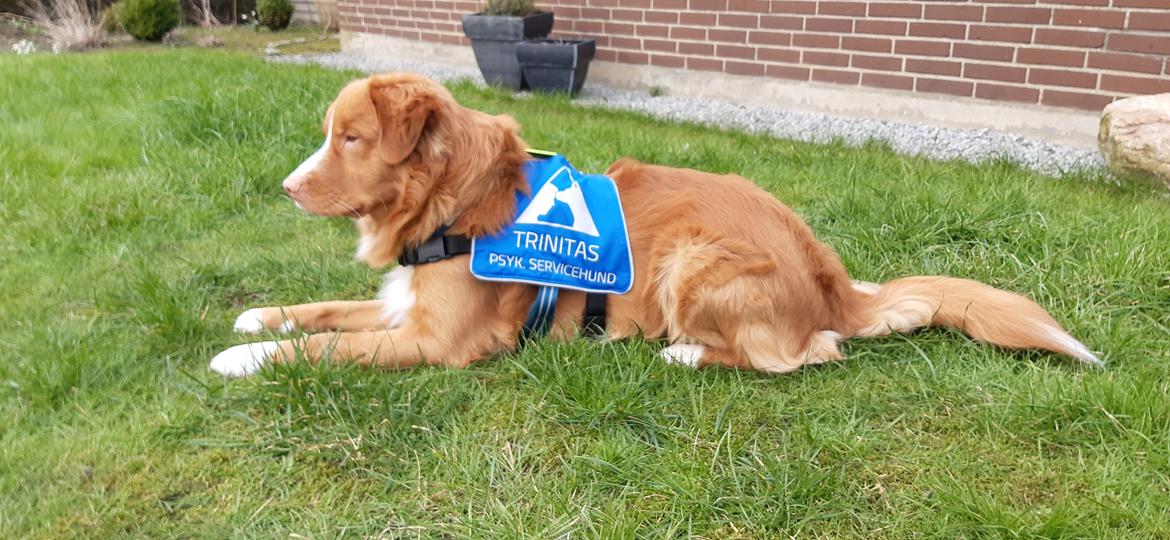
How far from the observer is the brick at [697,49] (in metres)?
8.07

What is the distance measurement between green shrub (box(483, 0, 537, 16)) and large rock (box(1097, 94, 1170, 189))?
221 inches

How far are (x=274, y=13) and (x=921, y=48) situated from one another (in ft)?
42.8

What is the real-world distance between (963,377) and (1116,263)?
4.11ft

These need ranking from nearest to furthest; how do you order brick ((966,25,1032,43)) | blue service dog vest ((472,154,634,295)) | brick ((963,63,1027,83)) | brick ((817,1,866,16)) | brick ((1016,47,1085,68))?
blue service dog vest ((472,154,634,295)) → brick ((1016,47,1085,68)) → brick ((966,25,1032,43)) → brick ((963,63,1027,83)) → brick ((817,1,866,16))

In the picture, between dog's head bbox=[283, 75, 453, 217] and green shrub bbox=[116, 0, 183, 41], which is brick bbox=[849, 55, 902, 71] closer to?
dog's head bbox=[283, 75, 453, 217]

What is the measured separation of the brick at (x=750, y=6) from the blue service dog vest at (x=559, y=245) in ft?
17.6

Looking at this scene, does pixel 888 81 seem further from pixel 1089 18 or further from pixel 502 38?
pixel 502 38

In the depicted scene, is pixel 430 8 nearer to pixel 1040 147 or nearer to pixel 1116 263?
pixel 1040 147

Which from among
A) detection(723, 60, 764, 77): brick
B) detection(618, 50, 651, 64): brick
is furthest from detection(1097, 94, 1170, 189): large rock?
detection(618, 50, 651, 64): brick

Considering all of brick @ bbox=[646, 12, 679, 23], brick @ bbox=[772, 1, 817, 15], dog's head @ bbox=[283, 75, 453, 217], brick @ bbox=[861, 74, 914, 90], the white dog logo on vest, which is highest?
brick @ bbox=[772, 1, 817, 15]

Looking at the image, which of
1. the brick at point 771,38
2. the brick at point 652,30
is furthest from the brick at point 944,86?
the brick at point 652,30

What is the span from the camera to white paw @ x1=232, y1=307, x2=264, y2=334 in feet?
10.5

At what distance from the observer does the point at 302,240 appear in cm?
421

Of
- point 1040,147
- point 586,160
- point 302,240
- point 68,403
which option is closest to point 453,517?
point 68,403
